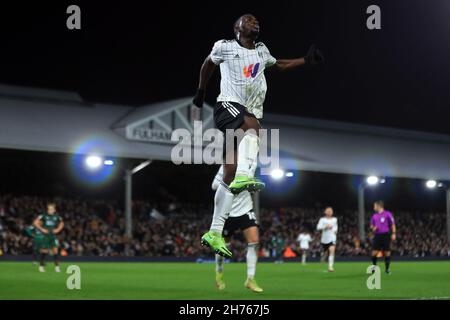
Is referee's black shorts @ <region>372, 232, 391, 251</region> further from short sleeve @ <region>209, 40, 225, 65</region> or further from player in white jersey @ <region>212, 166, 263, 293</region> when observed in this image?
short sleeve @ <region>209, 40, 225, 65</region>

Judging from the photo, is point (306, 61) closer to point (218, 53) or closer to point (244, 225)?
point (218, 53)

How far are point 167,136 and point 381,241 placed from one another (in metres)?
18.1

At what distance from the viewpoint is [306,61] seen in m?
8.80

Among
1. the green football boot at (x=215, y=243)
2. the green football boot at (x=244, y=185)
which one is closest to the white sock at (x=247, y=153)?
the green football boot at (x=244, y=185)

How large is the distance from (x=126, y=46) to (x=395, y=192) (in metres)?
24.1

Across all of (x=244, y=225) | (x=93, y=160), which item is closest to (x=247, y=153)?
(x=244, y=225)

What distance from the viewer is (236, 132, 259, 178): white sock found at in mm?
8492

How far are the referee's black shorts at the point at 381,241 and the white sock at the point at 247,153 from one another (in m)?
14.1

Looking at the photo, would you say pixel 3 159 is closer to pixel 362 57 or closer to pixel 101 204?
pixel 101 204

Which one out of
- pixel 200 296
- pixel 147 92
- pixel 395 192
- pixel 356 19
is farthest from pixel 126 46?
pixel 200 296

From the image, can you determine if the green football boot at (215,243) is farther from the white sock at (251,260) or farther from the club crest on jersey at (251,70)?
the white sock at (251,260)
